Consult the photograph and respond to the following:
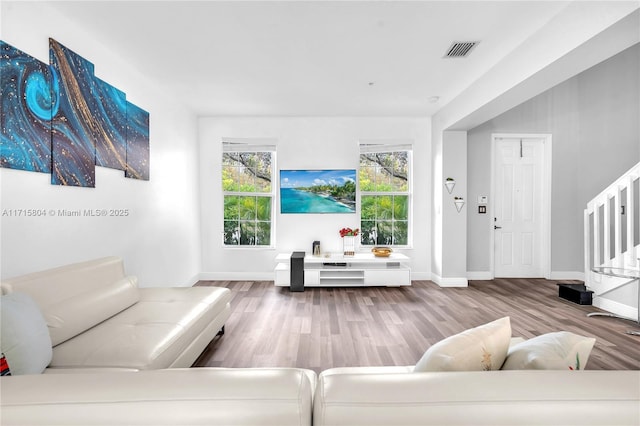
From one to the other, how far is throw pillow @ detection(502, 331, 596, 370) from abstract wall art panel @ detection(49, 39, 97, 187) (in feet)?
9.64

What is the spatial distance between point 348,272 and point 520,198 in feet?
10.3

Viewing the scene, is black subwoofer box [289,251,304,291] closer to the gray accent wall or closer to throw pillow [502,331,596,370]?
the gray accent wall

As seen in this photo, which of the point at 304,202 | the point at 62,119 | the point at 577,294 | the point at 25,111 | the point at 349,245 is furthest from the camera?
the point at 304,202

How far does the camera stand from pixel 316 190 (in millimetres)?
5383

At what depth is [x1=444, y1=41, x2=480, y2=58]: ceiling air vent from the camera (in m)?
2.98

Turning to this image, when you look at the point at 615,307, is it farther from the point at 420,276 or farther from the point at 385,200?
the point at 385,200

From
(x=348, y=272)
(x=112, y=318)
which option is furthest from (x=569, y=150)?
(x=112, y=318)

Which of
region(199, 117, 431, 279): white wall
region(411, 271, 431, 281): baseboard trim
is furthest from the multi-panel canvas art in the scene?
region(411, 271, 431, 281): baseboard trim

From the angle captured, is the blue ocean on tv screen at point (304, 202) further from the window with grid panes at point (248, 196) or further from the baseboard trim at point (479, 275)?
the baseboard trim at point (479, 275)

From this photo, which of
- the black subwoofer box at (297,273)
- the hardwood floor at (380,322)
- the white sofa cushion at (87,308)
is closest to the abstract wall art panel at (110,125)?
the white sofa cushion at (87,308)

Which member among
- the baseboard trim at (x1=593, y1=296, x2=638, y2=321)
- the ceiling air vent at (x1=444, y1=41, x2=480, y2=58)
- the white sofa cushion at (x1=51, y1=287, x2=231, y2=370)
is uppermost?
the ceiling air vent at (x1=444, y1=41, x2=480, y2=58)

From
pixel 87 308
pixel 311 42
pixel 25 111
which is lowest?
pixel 87 308

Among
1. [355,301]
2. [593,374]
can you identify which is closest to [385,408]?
[593,374]

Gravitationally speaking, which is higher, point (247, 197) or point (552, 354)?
point (247, 197)
